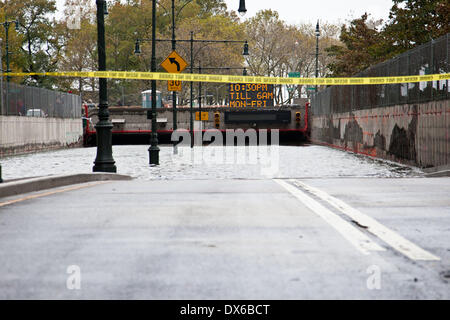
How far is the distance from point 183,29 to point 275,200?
68.0m

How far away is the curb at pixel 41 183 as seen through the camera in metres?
10.2

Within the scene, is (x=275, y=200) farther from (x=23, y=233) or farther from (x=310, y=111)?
(x=310, y=111)

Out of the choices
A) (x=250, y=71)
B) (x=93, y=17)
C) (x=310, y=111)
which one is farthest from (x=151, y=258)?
(x=93, y=17)

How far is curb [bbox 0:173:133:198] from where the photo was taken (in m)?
10.2

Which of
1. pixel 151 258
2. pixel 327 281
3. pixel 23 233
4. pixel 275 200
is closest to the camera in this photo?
pixel 327 281

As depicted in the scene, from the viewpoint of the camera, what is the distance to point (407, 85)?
910 inches

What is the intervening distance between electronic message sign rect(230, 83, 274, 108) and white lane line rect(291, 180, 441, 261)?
51.0 metres

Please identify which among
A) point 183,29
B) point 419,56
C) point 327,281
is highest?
point 183,29

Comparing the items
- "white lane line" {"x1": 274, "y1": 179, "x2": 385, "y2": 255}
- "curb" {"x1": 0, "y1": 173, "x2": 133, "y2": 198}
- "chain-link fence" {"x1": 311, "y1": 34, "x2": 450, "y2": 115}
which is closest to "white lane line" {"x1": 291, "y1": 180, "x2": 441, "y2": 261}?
"white lane line" {"x1": 274, "y1": 179, "x2": 385, "y2": 255}

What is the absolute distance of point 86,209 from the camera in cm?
842

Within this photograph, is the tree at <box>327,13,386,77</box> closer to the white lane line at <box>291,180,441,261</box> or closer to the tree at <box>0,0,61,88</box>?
the tree at <box>0,0,61,88</box>

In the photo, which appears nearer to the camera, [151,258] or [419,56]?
[151,258]

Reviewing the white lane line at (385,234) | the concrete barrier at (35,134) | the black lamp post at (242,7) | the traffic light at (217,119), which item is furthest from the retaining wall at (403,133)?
the traffic light at (217,119)

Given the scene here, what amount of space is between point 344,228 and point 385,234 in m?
0.51
